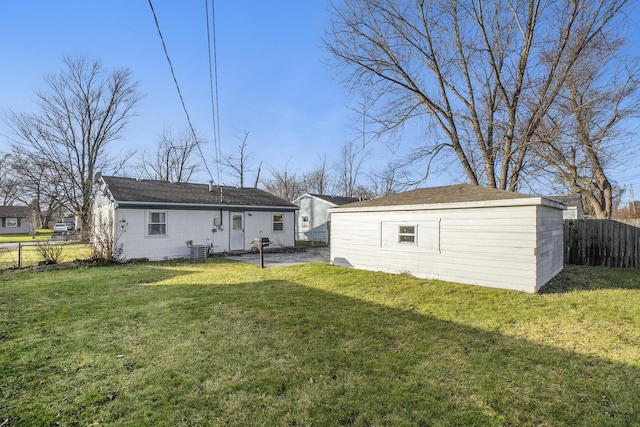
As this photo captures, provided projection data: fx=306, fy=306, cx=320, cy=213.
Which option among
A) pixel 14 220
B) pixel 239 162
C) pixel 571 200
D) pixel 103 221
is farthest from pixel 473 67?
pixel 14 220

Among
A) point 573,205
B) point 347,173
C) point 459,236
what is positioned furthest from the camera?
point 347,173

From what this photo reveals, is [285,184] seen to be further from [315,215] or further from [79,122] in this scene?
[79,122]

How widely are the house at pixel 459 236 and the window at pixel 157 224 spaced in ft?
24.4

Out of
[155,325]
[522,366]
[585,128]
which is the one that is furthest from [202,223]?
[585,128]

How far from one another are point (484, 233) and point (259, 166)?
26.1 meters

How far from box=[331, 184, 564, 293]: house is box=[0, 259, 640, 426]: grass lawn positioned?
0.74m

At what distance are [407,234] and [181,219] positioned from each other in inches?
382

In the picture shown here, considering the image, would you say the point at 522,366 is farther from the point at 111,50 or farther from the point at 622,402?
the point at 111,50

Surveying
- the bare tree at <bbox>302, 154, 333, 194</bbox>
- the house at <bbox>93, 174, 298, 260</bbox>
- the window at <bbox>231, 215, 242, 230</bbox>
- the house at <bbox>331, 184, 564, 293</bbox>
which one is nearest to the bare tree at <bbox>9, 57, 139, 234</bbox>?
the house at <bbox>93, 174, 298, 260</bbox>

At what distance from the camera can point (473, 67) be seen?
48.3 feet

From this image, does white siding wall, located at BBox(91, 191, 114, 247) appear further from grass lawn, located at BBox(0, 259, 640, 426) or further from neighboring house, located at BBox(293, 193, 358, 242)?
neighboring house, located at BBox(293, 193, 358, 242)

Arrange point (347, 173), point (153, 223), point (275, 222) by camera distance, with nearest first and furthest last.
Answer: point (153, 223) < point (275, 222) < point (347, 173)

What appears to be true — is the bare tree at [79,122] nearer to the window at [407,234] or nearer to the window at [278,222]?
the window at [278,222]

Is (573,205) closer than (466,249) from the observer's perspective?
No
